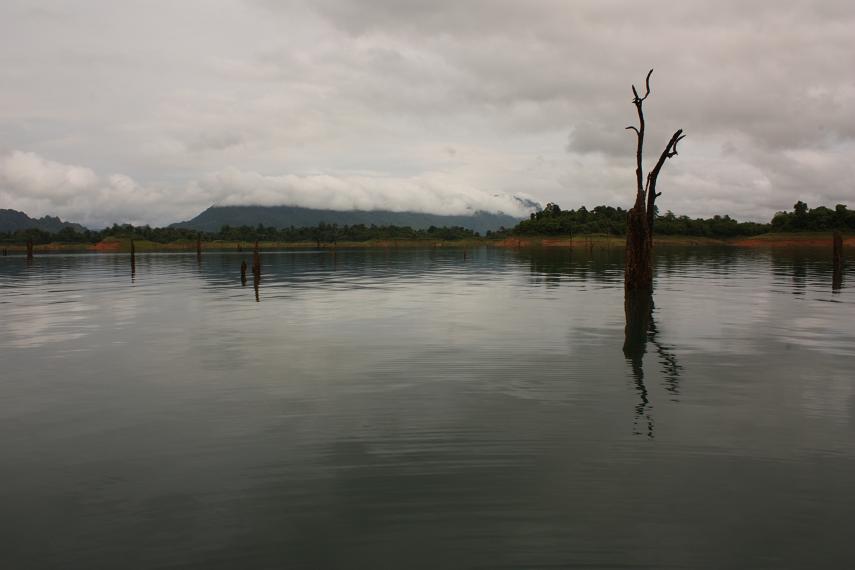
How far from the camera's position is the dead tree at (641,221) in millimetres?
36975

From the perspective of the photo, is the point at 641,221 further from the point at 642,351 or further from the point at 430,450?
the point at 430,450

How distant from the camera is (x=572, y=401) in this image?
50.4ft

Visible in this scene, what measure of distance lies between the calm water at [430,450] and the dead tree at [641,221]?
11.4m

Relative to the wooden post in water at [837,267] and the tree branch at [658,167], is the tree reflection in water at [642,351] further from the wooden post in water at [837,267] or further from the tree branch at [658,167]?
the wooden post in water at [837,267]

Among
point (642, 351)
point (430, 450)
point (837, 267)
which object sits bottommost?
point (430, 450)

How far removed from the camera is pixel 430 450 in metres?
11.9

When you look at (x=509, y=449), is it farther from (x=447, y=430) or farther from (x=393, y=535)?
(x=393, y=535)

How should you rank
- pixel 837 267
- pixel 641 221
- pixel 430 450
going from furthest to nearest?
pixel 837 267, pixel 641 221, pixel 430 450

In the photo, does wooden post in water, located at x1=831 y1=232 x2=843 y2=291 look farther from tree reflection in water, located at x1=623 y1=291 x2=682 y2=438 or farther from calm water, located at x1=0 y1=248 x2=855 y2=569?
calm water, located at x1=0 y1=248 x2=855 y2=569

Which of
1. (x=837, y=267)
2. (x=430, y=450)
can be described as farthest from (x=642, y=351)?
(x=837, y=267)

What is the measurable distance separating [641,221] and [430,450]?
2910 centimetres

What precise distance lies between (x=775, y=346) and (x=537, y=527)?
1876 cm

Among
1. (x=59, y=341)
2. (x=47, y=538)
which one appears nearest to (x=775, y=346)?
(x=47, y=538)

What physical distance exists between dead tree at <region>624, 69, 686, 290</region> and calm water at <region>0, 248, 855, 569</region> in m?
11.4
